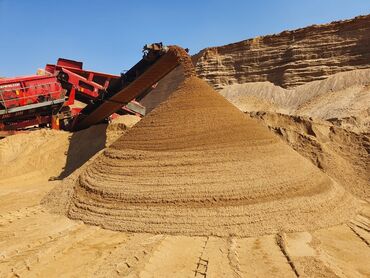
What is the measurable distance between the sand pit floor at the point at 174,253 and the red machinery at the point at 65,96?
5743 millimetres

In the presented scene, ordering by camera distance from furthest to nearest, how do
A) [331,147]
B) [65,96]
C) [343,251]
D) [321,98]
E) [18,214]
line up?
[321,98] < [65,96] < [331,147] < [18,214] < [343,251]

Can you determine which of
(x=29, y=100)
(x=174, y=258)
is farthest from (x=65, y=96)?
(x=174, y=258)

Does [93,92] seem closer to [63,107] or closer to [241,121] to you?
[63,107]

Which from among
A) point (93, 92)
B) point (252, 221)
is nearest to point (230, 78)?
point (93, 92)

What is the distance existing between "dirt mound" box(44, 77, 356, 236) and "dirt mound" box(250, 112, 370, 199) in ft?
7.66

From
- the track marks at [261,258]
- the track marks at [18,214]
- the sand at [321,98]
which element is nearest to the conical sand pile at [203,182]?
the track marks at [261,258]

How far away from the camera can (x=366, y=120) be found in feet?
61.4

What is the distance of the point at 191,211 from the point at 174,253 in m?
0.98

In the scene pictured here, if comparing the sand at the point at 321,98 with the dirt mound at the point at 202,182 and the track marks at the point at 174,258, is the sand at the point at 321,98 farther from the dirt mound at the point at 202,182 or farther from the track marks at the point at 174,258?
the track marks at the point at 174,258

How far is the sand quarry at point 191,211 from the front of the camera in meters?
4.38

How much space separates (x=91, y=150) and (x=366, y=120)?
1390cm

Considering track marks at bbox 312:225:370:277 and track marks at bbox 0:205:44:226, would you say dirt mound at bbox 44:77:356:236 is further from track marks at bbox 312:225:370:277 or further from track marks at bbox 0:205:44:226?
track marks at bbox 0:205:44:226

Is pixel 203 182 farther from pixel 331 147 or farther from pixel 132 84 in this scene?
pixel 331 147

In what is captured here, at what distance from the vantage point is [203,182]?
5.86 metres
